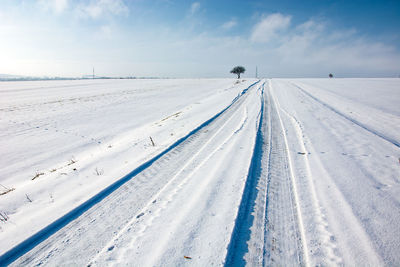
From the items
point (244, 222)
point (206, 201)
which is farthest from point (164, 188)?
point (244, 222)

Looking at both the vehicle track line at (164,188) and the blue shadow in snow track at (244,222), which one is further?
the vehicle track line at (164,188)

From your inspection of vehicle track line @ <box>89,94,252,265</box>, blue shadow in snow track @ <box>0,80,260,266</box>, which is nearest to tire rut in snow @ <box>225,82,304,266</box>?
vehicle track line @ <box>89,94,252,265</box>

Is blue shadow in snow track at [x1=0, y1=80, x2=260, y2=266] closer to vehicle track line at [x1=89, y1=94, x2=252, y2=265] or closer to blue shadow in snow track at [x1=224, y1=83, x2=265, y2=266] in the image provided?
vehicle track line at [x1=89, y1=94, x2=252, y2=265]

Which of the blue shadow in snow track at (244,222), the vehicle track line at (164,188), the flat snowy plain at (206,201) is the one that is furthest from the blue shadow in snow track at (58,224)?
the blue shadow in snow track at (244,222)

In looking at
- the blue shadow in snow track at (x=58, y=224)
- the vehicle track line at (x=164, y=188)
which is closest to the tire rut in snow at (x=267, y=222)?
the vehicle track line at (x=164, y=188)

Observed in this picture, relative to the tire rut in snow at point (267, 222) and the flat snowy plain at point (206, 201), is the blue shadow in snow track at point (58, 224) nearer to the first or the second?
the flat snowy plain at point (206, 201)

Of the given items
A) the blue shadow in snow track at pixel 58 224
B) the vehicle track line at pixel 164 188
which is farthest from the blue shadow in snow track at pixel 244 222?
the blue shadow in snow track at pixel 58 224

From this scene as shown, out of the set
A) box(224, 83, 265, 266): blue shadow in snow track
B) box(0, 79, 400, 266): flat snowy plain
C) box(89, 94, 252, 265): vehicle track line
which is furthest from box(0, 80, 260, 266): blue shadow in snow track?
box(224, 83, 265, 266): blue shadow in snow track

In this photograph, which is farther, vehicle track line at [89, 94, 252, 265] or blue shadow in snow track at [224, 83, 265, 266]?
vehicle track line at [89, 94, 252, 265]

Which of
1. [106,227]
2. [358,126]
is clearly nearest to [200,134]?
[106,227]

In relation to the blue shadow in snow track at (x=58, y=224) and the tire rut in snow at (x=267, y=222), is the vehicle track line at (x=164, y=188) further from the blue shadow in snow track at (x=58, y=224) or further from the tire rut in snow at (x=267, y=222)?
the tire rut in snow at (x=267, y=222)

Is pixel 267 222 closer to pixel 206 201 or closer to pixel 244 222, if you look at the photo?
pixel 244 222

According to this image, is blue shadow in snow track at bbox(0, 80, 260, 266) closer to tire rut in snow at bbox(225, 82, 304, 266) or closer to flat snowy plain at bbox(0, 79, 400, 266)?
flat snowy plain at bbox(0, 79, 400, 266)

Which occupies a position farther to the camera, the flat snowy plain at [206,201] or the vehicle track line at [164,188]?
the vehicle track line at [164,188]
